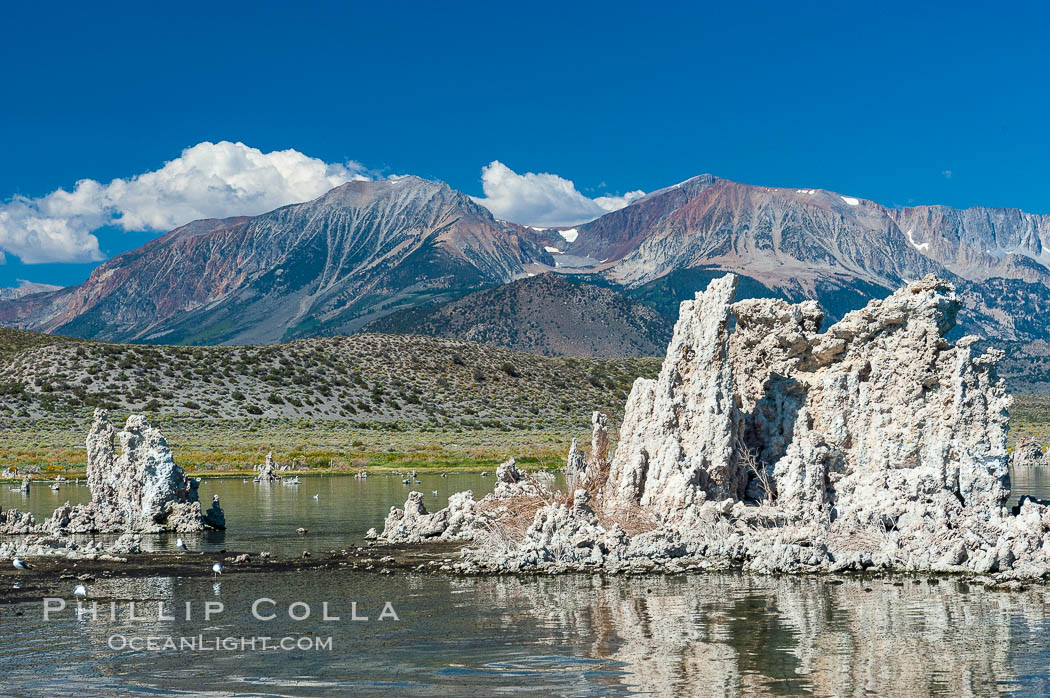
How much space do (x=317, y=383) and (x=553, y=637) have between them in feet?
322

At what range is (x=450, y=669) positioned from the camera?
1661 cm

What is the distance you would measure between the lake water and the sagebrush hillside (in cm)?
7512

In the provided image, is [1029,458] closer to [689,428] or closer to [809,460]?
[809,460]

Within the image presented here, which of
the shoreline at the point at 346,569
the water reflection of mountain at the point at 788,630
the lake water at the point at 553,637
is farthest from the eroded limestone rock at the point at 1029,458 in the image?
the water reflection of mountain at the point at 788,630

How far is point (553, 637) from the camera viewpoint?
1870 centimetres

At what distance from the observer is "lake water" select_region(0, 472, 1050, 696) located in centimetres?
1571

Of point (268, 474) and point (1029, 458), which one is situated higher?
point (268, 474)

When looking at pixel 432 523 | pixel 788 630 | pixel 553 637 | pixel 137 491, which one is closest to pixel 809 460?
pixel 788 630

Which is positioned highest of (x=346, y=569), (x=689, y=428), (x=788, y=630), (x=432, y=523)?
(x=689, y=428)

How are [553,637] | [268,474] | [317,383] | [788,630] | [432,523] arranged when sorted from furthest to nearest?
[317,383]
[268,474]
[432,523]
[788,630]
[553,637]

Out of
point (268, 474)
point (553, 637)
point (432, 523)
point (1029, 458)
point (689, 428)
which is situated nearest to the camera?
point (553, 637)

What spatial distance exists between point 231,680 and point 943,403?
18718 mm

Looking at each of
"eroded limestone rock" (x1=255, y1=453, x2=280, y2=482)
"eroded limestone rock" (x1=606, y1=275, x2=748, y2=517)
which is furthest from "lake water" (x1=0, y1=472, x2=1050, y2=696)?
"eroded limestone rock" (x1=255, y1=453, x2=280, y2=482)

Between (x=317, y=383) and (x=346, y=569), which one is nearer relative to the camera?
(x=346, y=569)
